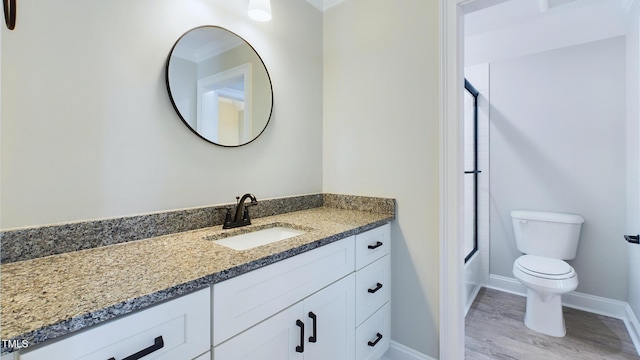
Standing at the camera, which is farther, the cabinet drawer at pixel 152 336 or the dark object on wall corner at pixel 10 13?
the dark object on wall corner at pixel 10 13

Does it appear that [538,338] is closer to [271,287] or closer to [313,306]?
[313,306]

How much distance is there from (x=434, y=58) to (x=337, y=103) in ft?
2.25

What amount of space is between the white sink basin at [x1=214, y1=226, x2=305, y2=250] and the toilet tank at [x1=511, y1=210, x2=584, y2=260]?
6.98 ft

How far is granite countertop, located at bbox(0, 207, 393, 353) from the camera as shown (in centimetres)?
53

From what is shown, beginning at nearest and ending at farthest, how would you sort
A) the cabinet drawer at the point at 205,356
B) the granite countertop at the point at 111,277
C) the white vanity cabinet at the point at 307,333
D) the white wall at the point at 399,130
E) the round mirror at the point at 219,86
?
1. the granite countertop at the point at 111,277
2. the cabinet drawer at the point at 205,356
3. the white vanity cabinet at the point at 307,333
4. the round mirror at the point at 219,86
5. the white wall at the point at 399,130

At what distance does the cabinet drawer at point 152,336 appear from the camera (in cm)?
54

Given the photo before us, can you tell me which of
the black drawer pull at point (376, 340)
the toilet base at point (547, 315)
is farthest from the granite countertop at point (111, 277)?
the toilet base at point (547, 315)

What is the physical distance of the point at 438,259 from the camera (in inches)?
59.3

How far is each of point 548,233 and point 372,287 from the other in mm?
1811

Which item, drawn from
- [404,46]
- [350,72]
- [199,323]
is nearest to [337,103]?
[350,72]

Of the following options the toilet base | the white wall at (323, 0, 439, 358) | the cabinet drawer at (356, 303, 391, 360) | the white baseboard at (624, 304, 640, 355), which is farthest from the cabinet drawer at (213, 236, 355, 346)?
the white baseboard at (624, 304, 640, 355)

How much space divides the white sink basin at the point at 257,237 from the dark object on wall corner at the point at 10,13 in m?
0.98

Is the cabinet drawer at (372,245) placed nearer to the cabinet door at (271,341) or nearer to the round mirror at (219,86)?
the cabinet door at (271,341)

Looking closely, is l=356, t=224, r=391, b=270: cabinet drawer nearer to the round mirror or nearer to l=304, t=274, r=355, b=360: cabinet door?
l=304, t=274, r=355, b=360: cabinet door
